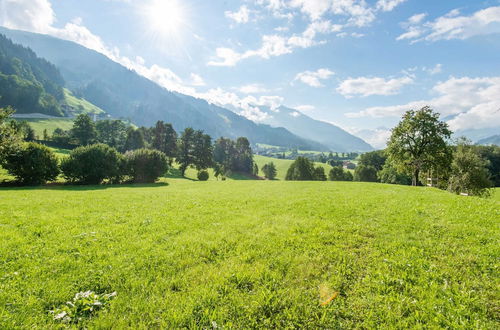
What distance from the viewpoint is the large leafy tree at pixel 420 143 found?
38.2 meters

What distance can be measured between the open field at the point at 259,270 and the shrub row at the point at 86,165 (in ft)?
109

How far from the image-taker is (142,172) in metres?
50.9

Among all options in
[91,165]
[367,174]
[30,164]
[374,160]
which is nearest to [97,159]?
[91,165]

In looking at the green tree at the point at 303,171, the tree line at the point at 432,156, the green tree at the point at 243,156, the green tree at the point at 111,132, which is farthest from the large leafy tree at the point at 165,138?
the tree line at the point at 432,156

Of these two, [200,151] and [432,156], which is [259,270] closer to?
[432,156]

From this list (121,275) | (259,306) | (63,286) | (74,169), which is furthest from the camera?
(74,169)

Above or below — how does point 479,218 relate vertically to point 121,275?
above

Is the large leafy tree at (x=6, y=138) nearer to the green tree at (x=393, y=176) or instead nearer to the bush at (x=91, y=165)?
the bush at (x=91, y=165)

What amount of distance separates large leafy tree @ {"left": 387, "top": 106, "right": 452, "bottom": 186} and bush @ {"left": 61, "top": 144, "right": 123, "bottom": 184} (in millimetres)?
57514

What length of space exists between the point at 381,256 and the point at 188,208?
1213 centimetres

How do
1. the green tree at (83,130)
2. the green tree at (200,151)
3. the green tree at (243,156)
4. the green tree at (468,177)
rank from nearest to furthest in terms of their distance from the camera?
the green tree at (468,177) < the green tree at (200,151) < the green tree at (83,130) < the green tree at (243,156)

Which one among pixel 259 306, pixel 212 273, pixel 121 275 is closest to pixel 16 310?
pixel 121 275

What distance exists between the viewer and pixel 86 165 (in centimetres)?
4119

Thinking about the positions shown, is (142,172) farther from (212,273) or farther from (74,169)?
(212,273)
